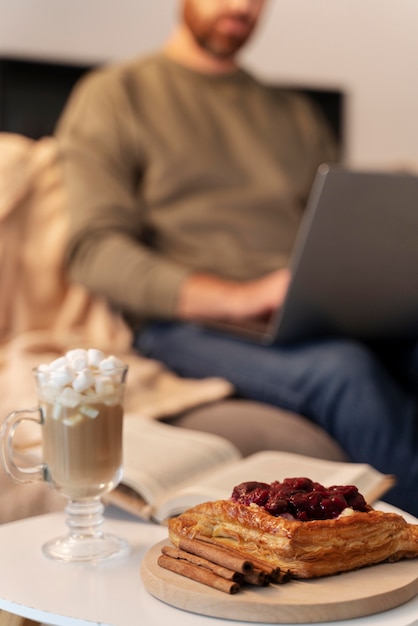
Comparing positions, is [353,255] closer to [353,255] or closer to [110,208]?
[353,255]

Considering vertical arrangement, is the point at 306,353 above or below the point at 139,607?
below

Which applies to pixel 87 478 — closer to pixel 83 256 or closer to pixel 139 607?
pixel 139 607

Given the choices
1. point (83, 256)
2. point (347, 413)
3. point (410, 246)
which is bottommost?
point (347, 413)

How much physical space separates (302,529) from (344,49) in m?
2.37

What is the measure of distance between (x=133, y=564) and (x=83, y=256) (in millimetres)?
1084

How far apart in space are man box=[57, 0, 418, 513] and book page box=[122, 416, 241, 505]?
1.20 feet

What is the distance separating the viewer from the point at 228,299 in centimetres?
177

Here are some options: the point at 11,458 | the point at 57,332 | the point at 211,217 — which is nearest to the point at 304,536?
the point at 11,458

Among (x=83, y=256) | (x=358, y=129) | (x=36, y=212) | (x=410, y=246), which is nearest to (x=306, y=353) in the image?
(x=410, y=246)

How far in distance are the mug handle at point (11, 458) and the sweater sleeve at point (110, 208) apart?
881 mm

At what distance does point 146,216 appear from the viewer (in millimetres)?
1987

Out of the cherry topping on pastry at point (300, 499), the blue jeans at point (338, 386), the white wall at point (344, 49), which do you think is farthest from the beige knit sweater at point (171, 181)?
the cherry topping on pastry at point (300, 499)

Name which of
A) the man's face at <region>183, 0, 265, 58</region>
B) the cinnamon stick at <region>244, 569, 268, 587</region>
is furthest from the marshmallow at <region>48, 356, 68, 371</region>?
the man's face at <region>183, 0, 265, 58</region>

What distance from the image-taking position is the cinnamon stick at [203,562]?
0.73 meters
